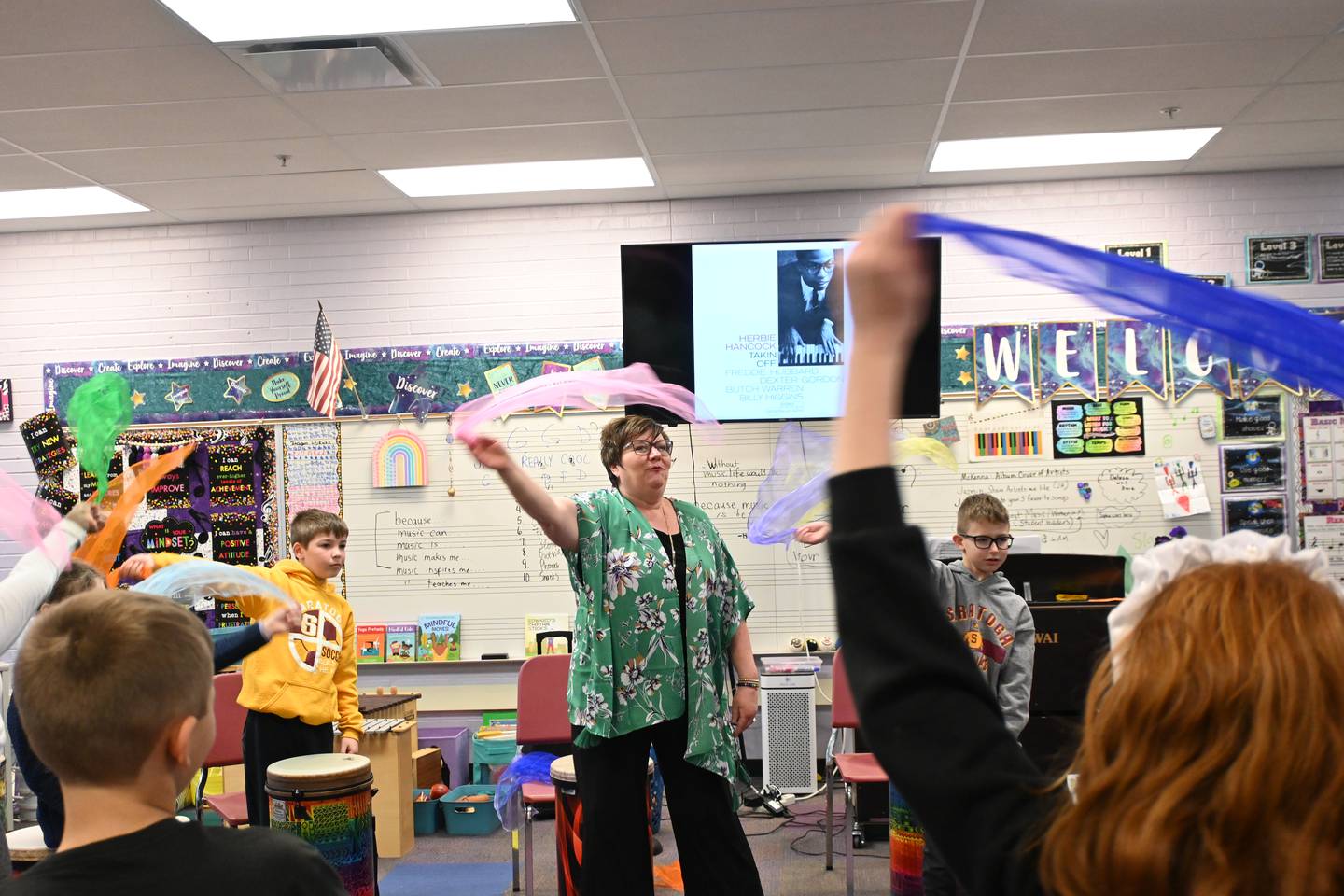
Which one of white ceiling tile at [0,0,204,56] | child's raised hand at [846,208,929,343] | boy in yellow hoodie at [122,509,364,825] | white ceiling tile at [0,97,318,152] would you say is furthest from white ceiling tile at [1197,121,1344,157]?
child's raised hand at [846,208,929,343]

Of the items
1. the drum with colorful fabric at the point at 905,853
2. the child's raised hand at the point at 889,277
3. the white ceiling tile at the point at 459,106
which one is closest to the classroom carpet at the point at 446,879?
the drum with colorful fabric at the point at 905,853

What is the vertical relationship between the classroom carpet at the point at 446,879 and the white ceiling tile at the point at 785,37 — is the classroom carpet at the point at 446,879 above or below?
below

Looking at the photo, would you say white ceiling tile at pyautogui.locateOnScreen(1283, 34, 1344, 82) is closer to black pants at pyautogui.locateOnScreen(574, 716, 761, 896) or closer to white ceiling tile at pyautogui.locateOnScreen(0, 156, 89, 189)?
black pants at pyautogui.locateOnScreen(574, 716, 761, 896)

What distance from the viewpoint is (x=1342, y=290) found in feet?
22.0

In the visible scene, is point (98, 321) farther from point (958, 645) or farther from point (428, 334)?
point (958, 645)

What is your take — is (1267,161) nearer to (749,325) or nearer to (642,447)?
(749,325)

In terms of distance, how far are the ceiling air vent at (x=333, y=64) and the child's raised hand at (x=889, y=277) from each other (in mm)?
4244

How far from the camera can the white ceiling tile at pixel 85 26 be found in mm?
4172

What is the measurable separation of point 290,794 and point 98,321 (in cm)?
442

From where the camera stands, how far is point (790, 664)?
6.43 metres

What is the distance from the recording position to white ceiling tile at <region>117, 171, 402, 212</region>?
6.40 m

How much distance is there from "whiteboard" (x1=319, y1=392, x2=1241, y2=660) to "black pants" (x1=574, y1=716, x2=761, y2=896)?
3.38m

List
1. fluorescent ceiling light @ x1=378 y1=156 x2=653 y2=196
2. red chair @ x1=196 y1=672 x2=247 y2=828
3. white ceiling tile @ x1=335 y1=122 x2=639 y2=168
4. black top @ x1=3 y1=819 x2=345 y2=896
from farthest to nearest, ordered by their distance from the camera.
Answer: fluorescent ceiling light @ x1=378 y1=156 x2=653 y2=196
white ceiling tile @ x1=335 y1=122 x2=639 y2=168
red chair @ x1=196 y1=672 x2=247 y2=828
black top @ x1=3 y1=819 x2=345 y2=896

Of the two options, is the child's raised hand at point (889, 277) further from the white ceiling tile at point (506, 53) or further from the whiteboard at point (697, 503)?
the whiteboard at point (697, 503)
